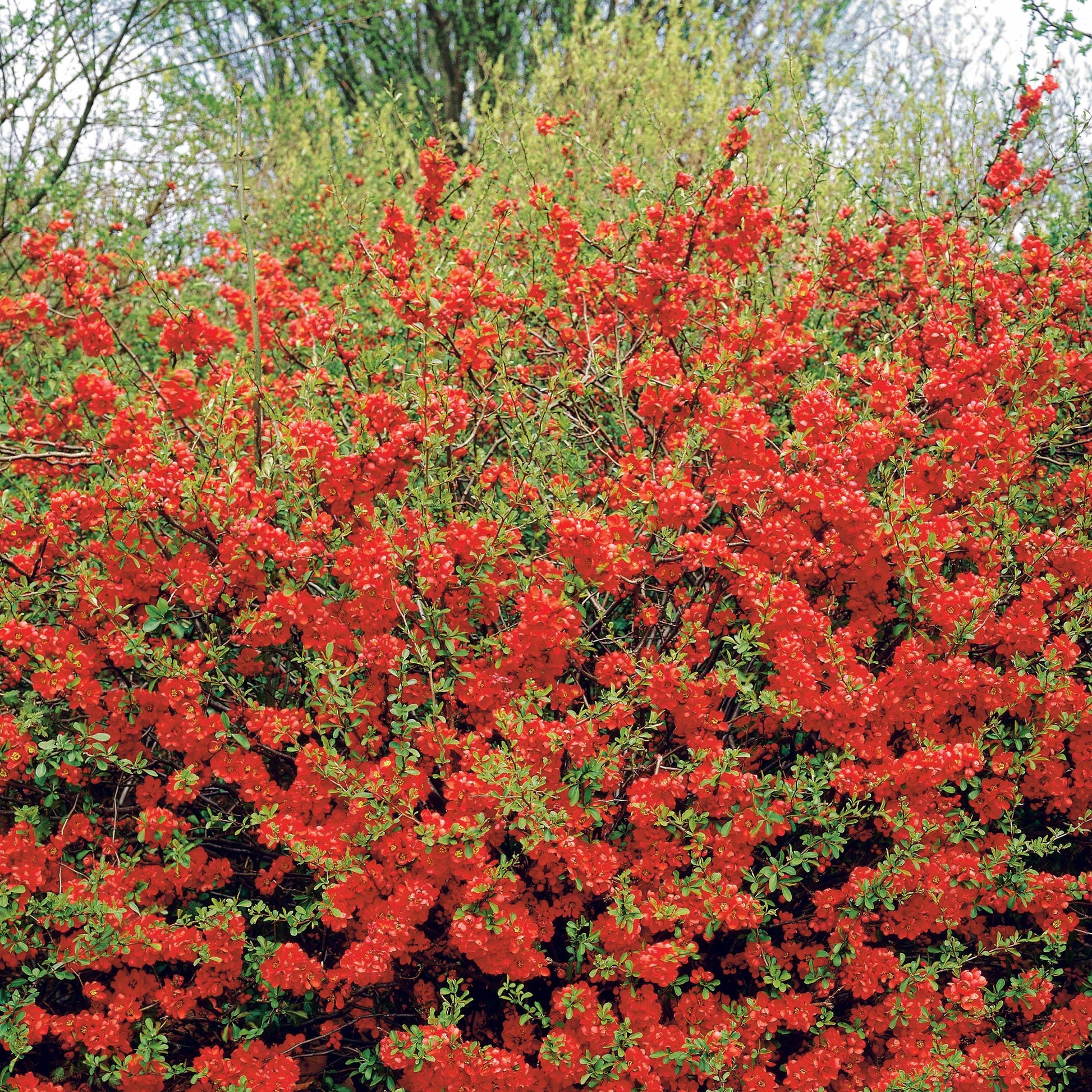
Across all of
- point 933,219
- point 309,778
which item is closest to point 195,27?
point 933,219

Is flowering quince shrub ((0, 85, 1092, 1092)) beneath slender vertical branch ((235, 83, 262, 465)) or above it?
beneath

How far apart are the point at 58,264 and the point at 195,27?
13.1 ft

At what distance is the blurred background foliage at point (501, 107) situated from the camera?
476 cm

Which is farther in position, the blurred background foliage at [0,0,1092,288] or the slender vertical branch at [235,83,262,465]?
the blurred background foliage at [0,0,1092,288]

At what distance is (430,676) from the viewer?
2.16 m

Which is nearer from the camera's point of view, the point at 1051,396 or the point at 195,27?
the point at 1051,396

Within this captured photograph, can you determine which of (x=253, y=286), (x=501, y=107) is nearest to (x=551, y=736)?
(x=253, y=286)

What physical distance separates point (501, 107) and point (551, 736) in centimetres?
708

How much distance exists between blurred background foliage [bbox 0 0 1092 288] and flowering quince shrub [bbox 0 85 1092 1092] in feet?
3.44

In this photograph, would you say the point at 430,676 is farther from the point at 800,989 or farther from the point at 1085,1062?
the point at 1085,1062

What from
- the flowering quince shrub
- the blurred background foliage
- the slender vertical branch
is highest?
the blurred background foliage

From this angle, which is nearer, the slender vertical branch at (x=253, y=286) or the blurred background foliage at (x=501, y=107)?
the slender vertical branch at (x=253, y=286)

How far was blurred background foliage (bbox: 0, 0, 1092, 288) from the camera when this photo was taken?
476cm

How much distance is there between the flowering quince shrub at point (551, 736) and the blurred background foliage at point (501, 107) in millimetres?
1049
